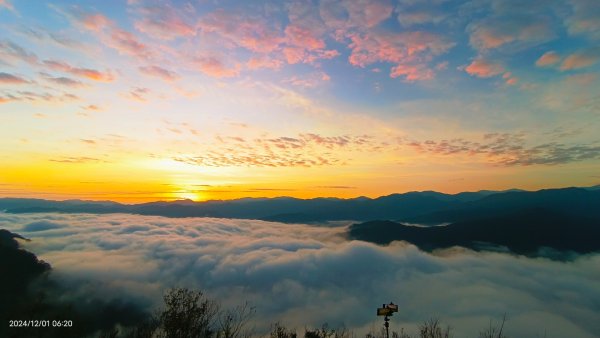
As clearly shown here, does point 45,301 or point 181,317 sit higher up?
point 181,317

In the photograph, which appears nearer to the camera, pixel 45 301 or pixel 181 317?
pixel 181 317

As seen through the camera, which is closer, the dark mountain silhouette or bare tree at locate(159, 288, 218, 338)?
bare tree at locate(159, 288, 218, 338)

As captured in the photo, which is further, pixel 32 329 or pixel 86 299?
pixel 86 299

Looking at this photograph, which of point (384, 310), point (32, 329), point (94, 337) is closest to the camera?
point (384, 310)

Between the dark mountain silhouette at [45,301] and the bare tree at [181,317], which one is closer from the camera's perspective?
the bare tree at [181,317]

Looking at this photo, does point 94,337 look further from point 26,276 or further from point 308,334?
point 308,334

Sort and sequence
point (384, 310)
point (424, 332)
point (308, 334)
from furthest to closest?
point (308, 334)
point (424, 332)
point (384, 310)

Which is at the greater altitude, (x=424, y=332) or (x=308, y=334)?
(x=424, y=332)

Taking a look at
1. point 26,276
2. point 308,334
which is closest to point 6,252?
point 26,276

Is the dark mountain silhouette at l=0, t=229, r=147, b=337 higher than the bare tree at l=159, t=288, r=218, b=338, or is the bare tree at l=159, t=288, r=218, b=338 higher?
the bare tree at l=159, t=288, r=218, b=338

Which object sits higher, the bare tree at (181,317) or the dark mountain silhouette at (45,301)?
the bare tree at (181,317)

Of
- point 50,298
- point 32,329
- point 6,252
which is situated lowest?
point 50,298

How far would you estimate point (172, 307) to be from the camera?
38438 mm

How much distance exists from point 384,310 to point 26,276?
8213 inches
